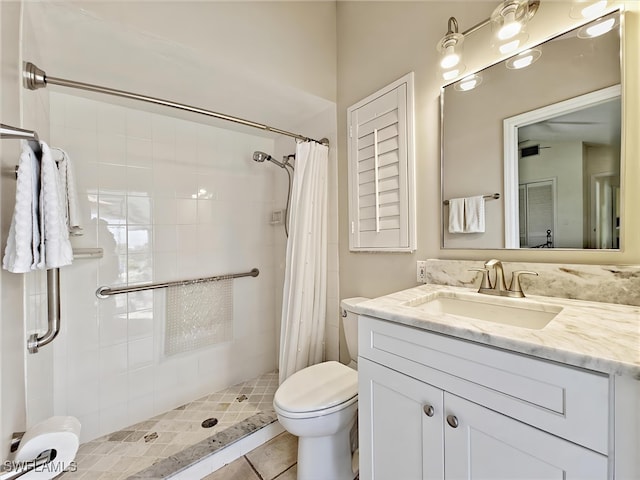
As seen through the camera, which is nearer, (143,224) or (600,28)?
(600,28)

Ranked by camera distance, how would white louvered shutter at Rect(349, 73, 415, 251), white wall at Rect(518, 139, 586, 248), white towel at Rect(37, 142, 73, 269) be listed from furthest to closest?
white louvered shutter at Rect(349, 73, 415, 251)
white wall at Rect(518, 139, 586, 248)
white towel at Rect(37, 142, 73, 269)

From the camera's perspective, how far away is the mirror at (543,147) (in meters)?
0.91

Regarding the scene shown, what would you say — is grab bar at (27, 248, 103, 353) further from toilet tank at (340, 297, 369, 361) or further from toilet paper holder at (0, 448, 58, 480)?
toilet tank at (340, 297, 369, 361)

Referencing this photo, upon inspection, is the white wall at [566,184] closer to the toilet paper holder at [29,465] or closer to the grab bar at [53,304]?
the toilet paper holder at [29,465]

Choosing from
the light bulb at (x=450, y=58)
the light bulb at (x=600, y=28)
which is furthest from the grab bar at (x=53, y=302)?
the light bulb at (x=600, y=28)

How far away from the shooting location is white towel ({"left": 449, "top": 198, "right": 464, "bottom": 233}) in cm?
126

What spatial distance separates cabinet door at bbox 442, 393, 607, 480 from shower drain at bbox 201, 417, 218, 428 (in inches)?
56.1

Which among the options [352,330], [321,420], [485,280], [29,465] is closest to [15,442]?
[29,465]

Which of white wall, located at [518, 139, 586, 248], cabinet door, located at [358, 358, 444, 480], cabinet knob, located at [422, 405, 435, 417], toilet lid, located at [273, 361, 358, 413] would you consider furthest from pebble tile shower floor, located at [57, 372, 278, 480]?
white wall, located at [518, 139, 586, 248]

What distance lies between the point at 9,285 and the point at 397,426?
49.8 inches

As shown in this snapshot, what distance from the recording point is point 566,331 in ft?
2.10

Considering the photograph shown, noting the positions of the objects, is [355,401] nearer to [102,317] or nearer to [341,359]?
[341,359]

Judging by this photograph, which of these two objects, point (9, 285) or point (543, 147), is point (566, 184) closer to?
point (543, 147)

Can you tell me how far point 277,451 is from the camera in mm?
1501
